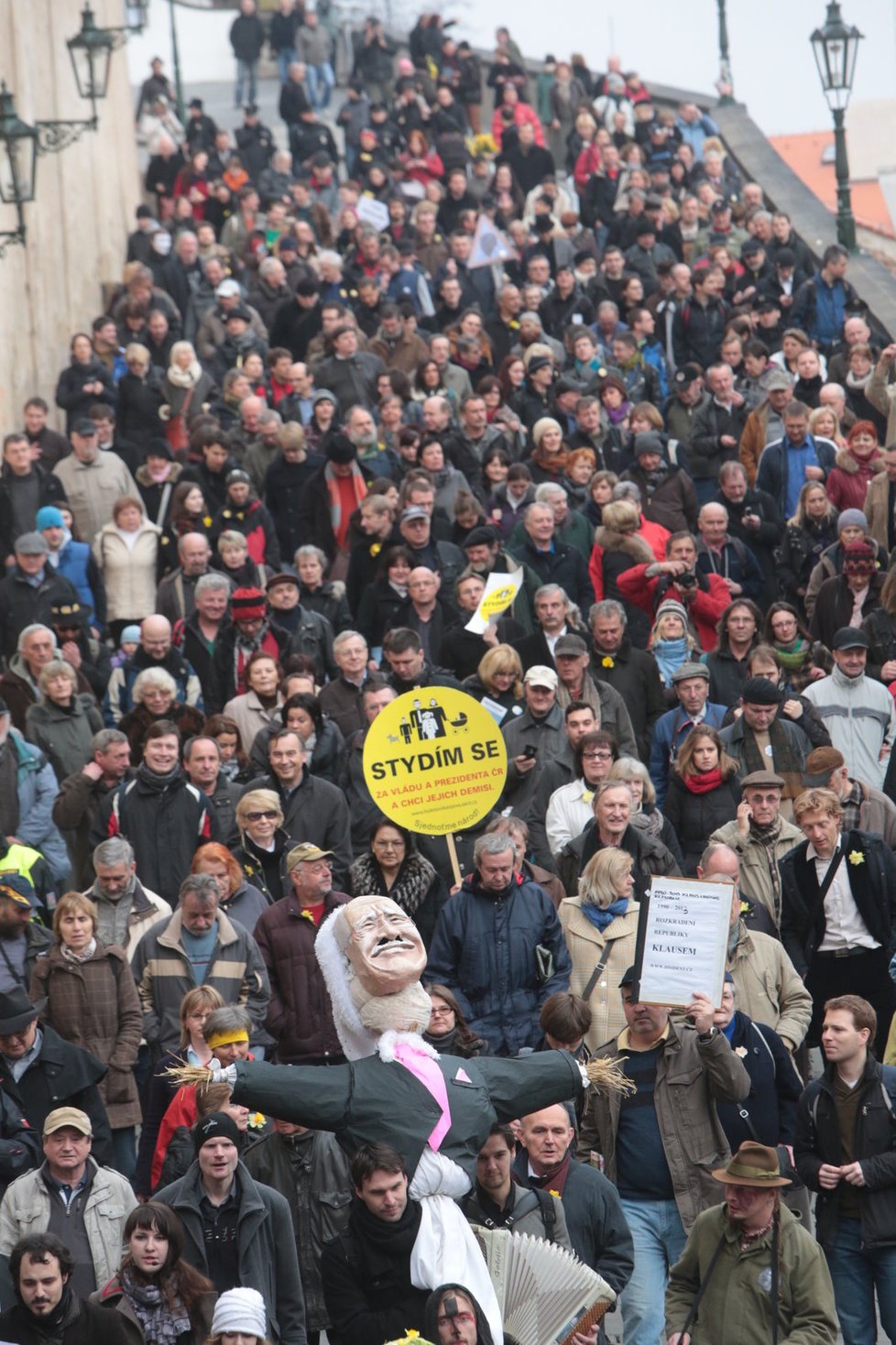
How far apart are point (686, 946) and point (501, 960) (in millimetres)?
1948

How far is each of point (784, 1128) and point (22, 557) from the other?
8.01m

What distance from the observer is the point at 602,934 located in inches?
439

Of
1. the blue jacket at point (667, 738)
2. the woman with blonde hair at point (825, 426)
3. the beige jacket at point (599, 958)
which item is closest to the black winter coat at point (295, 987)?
the beige jacket at point (599, 958)

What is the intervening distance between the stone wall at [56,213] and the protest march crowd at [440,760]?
699 mm

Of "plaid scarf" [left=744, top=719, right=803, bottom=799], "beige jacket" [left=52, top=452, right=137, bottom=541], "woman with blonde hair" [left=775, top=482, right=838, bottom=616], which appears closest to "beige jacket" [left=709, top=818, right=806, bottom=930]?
"plaid scarf" [left=744, top=719, right=803, bottom=799]

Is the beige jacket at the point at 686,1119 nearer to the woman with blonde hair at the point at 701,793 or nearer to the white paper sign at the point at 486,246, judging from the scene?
the woman with blonde hair at the point at 701,793

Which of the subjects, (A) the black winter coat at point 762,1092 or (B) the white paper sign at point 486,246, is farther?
(B) the white paper sign at point 486,246

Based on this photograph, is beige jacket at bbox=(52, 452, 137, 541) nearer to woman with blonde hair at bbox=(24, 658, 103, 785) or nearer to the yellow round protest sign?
woman with blonde hair at bbox=(24, 658, 103, 785)

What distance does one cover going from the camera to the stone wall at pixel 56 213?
22.8 meters

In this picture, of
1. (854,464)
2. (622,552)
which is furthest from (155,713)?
(854,464)

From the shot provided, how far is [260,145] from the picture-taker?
29.8 metres

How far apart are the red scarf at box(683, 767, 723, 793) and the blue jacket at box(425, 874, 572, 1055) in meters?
2.13

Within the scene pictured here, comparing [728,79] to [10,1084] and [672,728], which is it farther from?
[10,1084]

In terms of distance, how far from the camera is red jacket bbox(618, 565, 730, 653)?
16.0 metres
